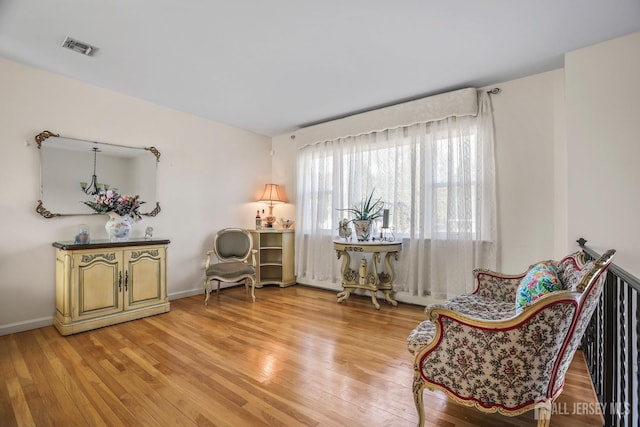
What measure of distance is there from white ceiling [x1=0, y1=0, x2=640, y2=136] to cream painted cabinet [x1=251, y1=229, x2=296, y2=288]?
2209 millimetres

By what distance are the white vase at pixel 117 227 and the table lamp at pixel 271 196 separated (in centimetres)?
205

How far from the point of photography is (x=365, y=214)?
12.7 feet

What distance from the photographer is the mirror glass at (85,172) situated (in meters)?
3.00

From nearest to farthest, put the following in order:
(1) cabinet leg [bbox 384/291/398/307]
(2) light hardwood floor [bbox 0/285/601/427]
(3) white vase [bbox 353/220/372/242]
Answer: (2) light hardwood floor [bbox 0/285/601/427]
(1) cabinet leg [bbox 384/291/398/307]
(3) white vase [bbox 353/220/372/242]

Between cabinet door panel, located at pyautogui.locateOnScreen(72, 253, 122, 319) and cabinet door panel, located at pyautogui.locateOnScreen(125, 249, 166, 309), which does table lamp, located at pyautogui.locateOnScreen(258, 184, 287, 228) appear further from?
cabinet door panel, located at pyautogui.locateOnScreen(72, 253, 122, 319)

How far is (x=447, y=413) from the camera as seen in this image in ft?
5.42

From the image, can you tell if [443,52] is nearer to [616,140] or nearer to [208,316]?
[616,140]

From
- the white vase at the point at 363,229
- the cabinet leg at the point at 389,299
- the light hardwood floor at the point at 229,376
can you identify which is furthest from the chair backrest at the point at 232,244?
the cabinet leg at the point at 389,299

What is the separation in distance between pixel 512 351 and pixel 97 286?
3.50 m

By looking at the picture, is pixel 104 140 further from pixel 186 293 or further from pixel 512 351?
pixel 512 351

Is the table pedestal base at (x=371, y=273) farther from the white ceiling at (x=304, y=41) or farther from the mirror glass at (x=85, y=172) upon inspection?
the mirror glass at (x=85, y=172)

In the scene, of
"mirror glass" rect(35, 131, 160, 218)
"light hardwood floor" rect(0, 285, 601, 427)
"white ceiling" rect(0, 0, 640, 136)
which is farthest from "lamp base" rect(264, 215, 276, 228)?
"white ceiling" rect(0, 0, 640, 136)

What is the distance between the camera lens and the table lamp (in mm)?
4863

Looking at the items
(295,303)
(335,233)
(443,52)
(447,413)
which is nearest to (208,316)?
(295,303)
